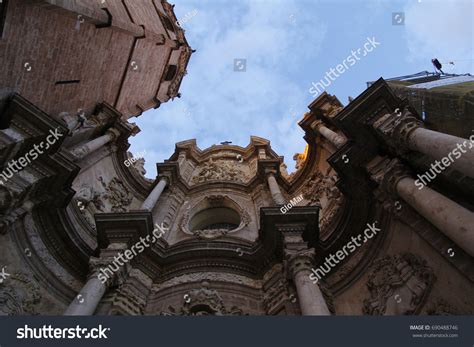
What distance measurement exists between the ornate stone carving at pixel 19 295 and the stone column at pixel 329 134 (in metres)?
10.9

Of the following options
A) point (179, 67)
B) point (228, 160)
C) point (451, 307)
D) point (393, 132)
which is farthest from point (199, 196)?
point (179, 67)

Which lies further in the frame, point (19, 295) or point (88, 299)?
point (19, 295)

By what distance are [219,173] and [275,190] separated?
4858 millimetres

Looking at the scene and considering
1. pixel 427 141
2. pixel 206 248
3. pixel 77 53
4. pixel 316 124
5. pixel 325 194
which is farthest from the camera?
pixel 316 124

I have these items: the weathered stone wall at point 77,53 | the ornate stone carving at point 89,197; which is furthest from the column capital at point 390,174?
the weathered stone wall at point 77,53

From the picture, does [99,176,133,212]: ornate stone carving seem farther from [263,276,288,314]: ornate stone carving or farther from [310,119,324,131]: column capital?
[310,119,324,131]: column capital

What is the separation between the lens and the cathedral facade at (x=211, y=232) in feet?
31.3

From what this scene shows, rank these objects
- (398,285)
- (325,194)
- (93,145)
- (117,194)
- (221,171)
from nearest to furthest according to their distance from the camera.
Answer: (398,285) < (93,145) < (325,194) < (117,194) < (221,171)

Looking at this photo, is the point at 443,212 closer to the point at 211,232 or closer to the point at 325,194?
the point at 325,194

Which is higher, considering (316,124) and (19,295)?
(316,124)

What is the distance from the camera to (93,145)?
1593 centimetres

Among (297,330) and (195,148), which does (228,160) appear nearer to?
(195,148)

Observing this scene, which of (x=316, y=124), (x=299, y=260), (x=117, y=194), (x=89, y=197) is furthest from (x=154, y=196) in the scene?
(x=316, y=124)

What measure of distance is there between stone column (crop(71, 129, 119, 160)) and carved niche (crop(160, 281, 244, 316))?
6647 mm
